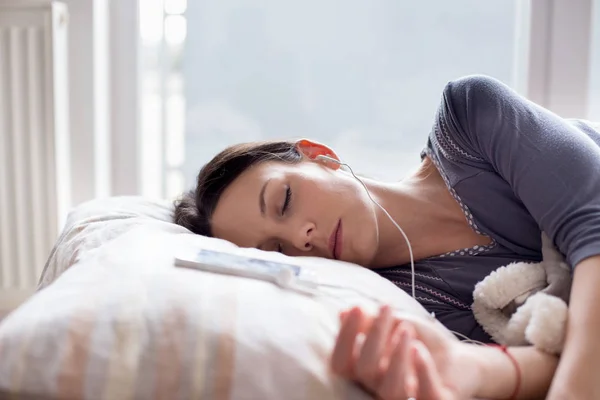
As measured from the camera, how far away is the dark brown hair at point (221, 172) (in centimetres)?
120

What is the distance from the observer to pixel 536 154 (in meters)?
0.97

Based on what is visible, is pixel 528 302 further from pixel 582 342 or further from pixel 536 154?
pixel 536 154

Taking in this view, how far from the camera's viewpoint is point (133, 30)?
201 cm

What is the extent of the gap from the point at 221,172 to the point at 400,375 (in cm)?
71

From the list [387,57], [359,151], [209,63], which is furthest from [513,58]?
[209,63]

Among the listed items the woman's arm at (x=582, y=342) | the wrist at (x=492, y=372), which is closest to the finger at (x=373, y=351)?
the wrist at (x=492, y=372)

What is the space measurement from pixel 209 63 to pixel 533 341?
155cm

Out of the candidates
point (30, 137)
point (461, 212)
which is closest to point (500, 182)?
point (461, 212)

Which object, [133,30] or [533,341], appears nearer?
[533,341]

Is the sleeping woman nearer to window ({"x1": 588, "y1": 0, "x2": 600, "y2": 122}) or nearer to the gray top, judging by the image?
the gray top

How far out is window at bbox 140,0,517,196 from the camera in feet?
6.64

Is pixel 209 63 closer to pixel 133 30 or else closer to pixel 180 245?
pixel 133 30

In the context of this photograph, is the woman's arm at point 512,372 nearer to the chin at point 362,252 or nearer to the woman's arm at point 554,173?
the woman's arm at point 554,173

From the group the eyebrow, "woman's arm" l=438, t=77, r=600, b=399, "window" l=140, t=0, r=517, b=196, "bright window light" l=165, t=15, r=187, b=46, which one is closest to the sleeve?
"woman's arm" l=438, t=77, r=600, b=399
